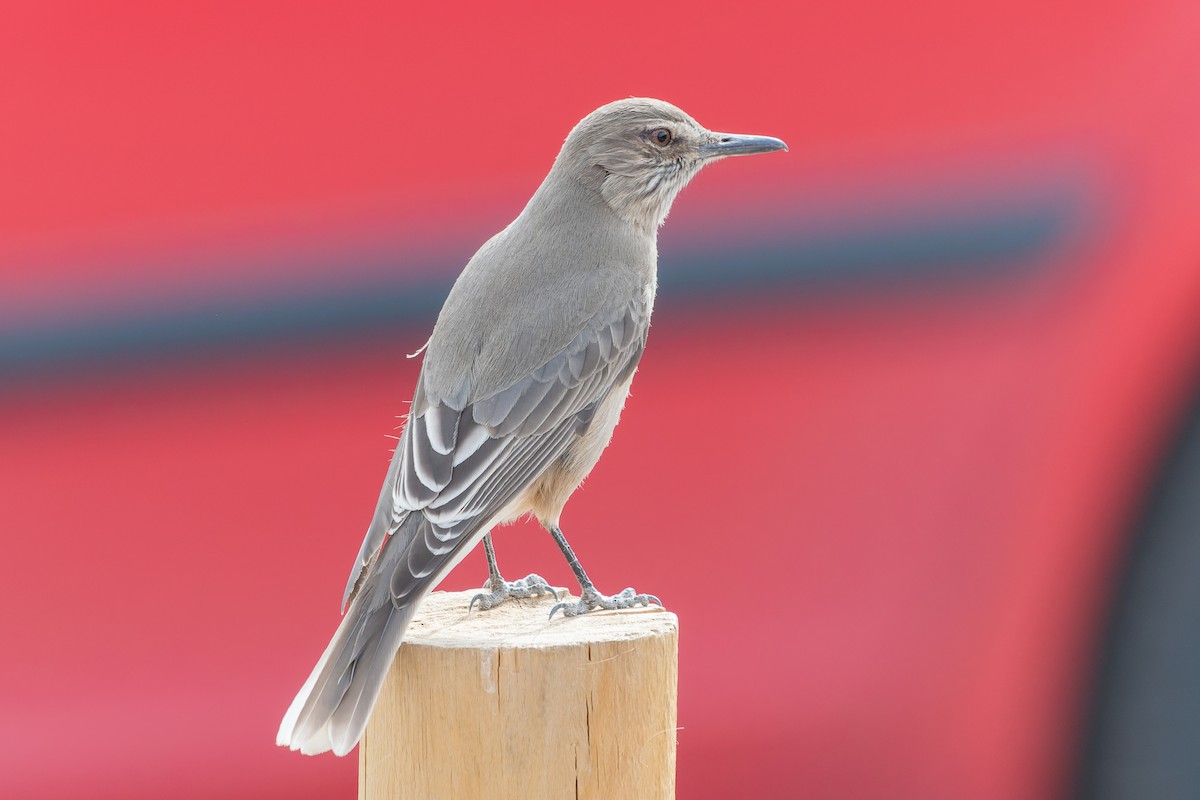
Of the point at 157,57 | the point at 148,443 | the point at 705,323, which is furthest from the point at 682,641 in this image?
the point at 157,57

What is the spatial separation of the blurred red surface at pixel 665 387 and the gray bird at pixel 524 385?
0.43 meters

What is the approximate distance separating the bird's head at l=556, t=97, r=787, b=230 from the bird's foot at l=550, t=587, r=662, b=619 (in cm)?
121

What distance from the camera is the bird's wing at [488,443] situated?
3.97 m

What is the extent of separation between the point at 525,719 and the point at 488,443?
0.91 metres

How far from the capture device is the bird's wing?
156 inches

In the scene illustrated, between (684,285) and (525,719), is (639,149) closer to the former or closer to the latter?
(684,285)

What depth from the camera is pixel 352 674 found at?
361 centimetres

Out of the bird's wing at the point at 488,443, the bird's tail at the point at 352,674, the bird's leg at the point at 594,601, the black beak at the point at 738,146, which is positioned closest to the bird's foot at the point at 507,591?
the bird's leg at the point at 594,601

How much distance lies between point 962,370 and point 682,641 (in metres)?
1.34

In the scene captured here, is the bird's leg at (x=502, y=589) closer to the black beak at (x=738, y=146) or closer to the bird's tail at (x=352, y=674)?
the bird's tail at (x=352, y=674)

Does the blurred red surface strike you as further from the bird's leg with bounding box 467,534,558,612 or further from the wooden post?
the wooden post

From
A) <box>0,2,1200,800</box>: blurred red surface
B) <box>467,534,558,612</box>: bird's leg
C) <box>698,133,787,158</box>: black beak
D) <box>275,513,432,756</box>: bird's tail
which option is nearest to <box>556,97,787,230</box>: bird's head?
<box>698,133,787,158</box>: black beak

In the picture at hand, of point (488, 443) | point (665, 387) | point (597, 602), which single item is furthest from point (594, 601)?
point (665, 387)

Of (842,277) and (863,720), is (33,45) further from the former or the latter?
(863,720)
